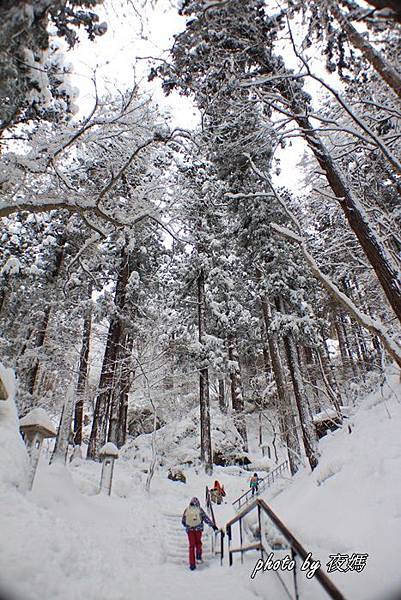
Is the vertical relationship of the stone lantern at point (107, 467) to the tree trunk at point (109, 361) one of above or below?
below

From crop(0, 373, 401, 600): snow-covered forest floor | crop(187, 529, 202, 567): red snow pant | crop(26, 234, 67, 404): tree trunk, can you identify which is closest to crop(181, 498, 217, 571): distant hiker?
crop(187, 529, 202, 567): red snow pant

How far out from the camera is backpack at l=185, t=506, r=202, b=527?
678cm

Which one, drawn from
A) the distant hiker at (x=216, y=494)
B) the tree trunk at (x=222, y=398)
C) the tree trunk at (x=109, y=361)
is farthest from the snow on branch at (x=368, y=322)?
the tree trunk at (x=222, y=398)

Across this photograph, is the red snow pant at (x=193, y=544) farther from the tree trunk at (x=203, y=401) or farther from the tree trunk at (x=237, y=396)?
the tree trunk at (x=237, y=396)

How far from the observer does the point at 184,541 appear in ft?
28.2

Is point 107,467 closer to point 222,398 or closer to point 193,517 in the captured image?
point 193,517

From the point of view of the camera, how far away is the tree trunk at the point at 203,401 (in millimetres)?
16328

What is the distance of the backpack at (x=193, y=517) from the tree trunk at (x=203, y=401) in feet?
32.4

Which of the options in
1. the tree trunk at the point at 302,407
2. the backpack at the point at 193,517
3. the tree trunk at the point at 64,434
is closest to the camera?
the backpack at the point at 193,517

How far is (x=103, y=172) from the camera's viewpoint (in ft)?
27.1

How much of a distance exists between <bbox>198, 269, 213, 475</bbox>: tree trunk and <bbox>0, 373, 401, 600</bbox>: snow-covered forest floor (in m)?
8.07

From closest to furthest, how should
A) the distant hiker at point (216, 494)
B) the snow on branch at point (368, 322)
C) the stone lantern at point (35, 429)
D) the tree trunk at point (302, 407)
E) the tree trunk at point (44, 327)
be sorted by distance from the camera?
the snow on branch at point (368, 322) < the stone lantern at point (35, 429) < the tree trunk at point (302, 407) < the distant hiker at point (216, 494) < the tree trunk at point (44, 327)

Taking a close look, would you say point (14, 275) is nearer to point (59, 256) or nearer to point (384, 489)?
point (59, 256)

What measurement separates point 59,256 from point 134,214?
1053 centimetres
